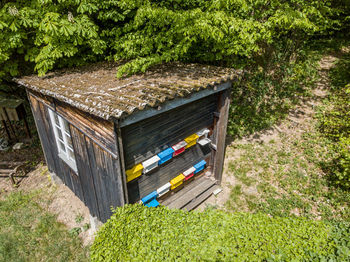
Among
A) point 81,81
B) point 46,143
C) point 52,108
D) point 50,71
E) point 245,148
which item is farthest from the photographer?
point 245,148

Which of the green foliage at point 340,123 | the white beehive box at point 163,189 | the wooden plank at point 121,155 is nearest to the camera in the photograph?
the wooden plank at point 121,155

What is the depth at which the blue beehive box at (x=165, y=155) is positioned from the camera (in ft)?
16.1

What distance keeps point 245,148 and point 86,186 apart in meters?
6.00

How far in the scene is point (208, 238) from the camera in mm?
3146

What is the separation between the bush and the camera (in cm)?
302

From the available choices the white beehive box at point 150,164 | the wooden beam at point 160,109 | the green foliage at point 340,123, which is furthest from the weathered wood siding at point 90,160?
the green foliage at point 340,123

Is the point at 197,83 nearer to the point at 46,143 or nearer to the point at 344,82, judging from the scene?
the point at 46,143

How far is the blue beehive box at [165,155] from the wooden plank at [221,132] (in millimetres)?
1679

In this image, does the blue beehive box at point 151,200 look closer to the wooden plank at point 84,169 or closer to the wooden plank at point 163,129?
the wooden plank at point 163,129

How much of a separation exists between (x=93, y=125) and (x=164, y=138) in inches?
63.4

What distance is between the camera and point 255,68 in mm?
10852

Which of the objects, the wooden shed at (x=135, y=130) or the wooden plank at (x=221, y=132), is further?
the wooden plank at (x=221, y=132)

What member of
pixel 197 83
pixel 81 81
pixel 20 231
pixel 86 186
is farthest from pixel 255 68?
pixel 20 231

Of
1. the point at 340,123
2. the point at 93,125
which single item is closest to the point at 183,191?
the point at 93,125
